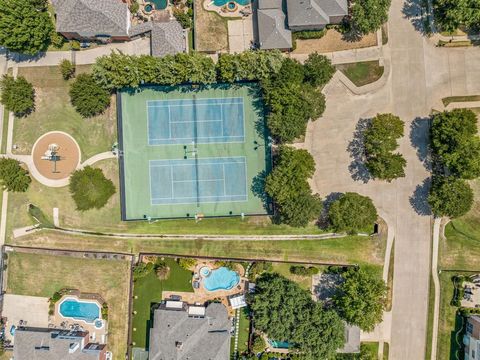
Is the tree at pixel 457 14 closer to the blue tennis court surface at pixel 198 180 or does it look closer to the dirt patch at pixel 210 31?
the dirt patch at pixel 210 31

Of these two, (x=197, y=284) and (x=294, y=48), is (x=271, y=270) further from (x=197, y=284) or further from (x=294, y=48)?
(x=294, y=48)

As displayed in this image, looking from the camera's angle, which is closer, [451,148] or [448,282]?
[451,148]

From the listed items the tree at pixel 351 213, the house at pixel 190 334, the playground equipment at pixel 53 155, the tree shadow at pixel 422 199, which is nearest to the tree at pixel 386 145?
the tree at pixel 351 213

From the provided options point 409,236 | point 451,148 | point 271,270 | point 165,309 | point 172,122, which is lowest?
point 165,309

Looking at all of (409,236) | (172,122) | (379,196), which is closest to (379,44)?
(379,196)

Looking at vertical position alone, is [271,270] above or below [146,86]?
Answer: below

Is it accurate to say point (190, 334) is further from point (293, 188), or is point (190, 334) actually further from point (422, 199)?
point (422, 199)

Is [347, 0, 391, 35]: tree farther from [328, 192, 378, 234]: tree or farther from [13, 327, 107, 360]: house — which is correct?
[13, 327, 107, 360]: house
